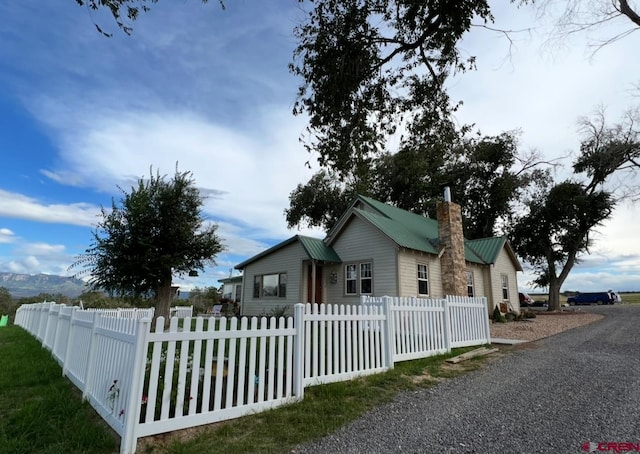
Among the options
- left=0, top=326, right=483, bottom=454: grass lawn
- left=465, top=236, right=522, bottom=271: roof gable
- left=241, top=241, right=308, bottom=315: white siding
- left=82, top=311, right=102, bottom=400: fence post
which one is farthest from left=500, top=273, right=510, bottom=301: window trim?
left=82, top=311, right=102, bottom=400: fence post

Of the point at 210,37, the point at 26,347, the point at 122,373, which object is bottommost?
the point at 26,347

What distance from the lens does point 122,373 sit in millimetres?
3482

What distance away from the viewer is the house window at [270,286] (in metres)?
16.2

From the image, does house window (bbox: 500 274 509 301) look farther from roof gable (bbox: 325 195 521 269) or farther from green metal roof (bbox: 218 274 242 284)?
green metal roof (bbox: 218 274 242 284)

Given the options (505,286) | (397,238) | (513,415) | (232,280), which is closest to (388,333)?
(513,415)

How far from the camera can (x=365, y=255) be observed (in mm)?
14500

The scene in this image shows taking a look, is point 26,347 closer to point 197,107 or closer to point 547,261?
point 197,107

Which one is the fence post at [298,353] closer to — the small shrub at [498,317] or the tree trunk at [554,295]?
the small shrub at [498,317]

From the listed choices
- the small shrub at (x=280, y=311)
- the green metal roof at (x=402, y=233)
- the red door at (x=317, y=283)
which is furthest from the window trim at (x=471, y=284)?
the small shrub at (x=280, y=311)

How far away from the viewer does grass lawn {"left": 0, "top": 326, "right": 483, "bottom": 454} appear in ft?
10.4

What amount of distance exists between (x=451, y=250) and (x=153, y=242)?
11.5 meters

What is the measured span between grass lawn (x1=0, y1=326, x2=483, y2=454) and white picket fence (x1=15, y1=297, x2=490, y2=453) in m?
0.14

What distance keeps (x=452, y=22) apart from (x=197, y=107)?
754 centimetres

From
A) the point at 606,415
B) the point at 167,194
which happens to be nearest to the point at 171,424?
the point at 606,415
